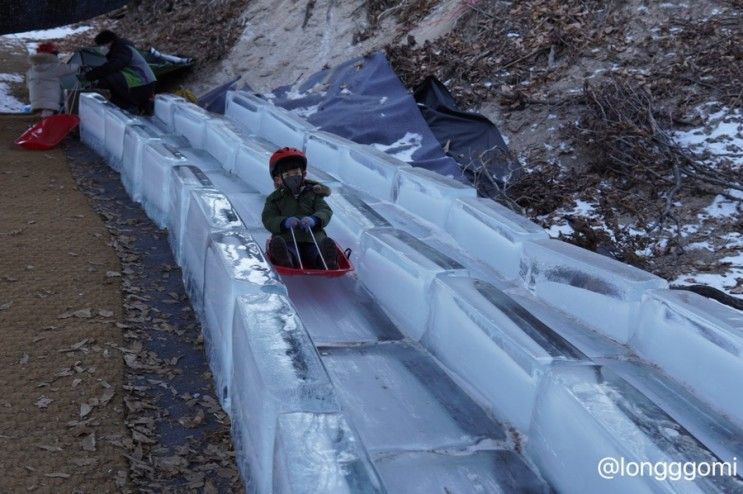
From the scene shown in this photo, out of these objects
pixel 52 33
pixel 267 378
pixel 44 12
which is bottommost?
pixel 267 378

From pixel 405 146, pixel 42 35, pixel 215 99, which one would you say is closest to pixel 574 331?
pixel 405 146

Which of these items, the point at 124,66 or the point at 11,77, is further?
the point at 11,77

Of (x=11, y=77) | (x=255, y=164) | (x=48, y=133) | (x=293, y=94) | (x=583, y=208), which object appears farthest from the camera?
(x=11, y=77)

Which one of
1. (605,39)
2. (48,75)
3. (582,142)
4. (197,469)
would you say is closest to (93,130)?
(48,75)

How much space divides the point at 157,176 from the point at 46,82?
4200 mm

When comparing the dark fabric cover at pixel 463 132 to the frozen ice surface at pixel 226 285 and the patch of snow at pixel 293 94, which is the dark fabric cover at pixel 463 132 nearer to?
the patch of snow at pixel 293 94

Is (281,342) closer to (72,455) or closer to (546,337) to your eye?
(72,455)

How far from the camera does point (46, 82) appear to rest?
9.34 m

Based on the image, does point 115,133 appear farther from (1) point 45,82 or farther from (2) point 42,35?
(2) point 42,35

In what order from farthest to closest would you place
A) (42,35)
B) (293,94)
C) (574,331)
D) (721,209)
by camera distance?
(42,35) < (293,94) < (721,209) < (574,331)

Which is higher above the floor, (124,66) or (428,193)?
(124,66)

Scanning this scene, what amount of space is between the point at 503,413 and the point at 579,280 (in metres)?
1.20

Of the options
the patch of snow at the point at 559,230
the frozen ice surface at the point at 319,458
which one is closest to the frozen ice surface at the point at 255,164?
the patch of snow at the point at 559,230

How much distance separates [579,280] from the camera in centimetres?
438
